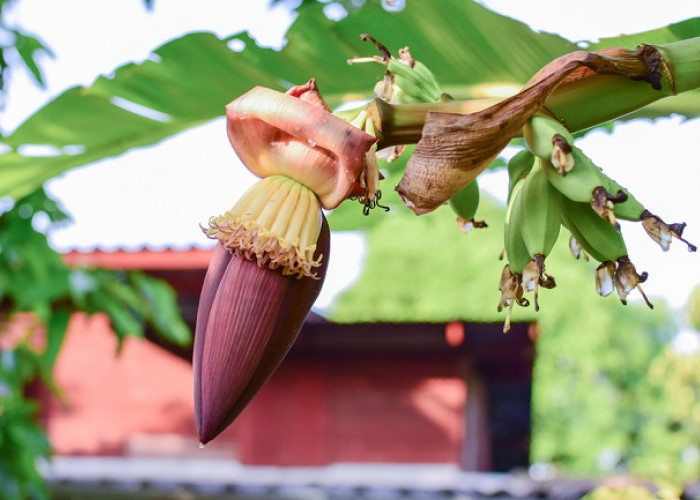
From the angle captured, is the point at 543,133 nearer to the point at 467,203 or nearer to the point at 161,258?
the point at 467,203

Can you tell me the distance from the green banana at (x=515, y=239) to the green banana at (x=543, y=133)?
0.07m

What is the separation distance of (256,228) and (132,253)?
470 centimetres

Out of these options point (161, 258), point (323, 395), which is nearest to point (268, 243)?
point (161, 258)

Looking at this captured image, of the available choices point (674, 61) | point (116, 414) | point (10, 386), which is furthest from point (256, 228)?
point (116, 414)

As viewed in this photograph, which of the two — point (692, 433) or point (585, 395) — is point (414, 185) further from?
point (585, 395)

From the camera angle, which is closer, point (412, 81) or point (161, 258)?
point (412, 81)

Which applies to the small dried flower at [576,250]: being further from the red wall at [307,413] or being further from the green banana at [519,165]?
the red wall at [307,413]

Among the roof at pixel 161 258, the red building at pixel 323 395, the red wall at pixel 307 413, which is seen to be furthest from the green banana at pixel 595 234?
the red wall at pixel 307 413

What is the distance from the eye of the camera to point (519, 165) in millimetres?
478

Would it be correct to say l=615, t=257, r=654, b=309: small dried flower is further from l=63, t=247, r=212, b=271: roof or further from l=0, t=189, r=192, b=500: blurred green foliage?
l=63, t=247, r=212, b=271: roof

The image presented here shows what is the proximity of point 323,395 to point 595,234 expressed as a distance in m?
5.10

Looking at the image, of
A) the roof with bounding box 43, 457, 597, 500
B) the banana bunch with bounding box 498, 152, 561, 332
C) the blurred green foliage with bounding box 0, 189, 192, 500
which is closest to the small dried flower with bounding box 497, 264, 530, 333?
the banana bunch with bounding box 498, 152, 561, 332

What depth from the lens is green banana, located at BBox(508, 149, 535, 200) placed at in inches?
18.7

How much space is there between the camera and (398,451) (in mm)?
5352
